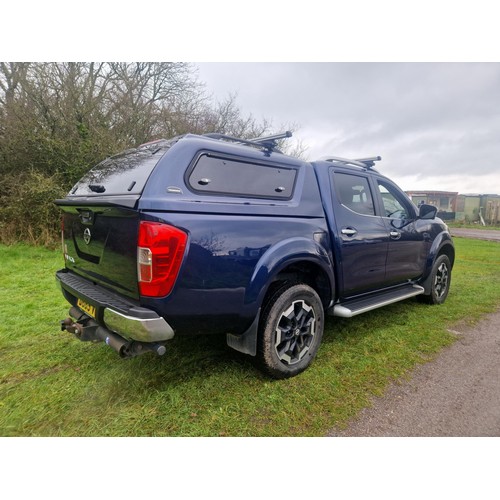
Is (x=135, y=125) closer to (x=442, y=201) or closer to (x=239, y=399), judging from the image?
(x=239, y=399)

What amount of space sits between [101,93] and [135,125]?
5.11ft

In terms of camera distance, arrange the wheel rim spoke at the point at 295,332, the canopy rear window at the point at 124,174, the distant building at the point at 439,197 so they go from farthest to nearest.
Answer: the distant building at the point at 439,197
the wheel rim spoke at the point at 295,332
the canopy rear window at the point at 124,174

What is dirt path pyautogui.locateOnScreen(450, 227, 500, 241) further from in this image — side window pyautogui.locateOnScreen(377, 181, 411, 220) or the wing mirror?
side window pyautogui.locateOnScreen(377, 181, 411, 220)

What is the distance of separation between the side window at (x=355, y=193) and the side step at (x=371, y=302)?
0.99 meters

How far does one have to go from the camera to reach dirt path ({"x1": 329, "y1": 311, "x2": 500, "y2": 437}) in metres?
2.12

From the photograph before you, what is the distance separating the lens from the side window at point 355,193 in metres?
3.33

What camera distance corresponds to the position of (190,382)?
259 cm

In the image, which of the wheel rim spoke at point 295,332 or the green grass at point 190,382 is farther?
the wheel rim spoke at point 295,332

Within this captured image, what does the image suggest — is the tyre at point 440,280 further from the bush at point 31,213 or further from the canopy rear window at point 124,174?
the bush at point 31,213

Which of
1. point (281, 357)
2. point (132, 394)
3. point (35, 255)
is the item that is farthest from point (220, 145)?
point (35, 255)

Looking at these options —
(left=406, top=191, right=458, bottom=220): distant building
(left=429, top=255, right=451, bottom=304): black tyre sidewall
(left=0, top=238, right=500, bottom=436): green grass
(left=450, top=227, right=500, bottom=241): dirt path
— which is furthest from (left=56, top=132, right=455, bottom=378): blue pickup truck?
(left=406, top=191, right=458, bottom=220): distant building

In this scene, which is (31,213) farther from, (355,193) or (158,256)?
(355,193)

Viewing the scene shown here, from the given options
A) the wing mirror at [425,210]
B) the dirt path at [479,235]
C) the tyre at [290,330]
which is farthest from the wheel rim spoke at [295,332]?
the dirt path at [479,235]

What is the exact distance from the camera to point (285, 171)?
2.86m
